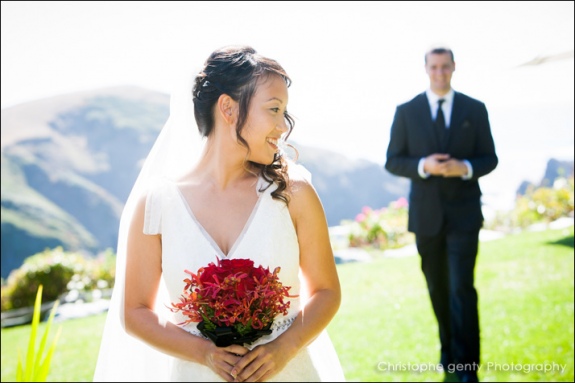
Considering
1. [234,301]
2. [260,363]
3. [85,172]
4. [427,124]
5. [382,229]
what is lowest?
[85,172]

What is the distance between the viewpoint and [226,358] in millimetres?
2047

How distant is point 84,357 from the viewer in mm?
6629

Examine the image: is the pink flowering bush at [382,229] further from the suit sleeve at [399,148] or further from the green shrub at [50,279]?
the suit sleeve at [399,148]

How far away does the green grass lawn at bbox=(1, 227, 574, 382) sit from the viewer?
5012mm

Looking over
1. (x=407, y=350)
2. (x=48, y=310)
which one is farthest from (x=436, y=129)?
(x=48, y=310)

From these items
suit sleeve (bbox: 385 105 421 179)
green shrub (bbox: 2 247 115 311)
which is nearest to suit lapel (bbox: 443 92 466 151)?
suit sleeve (bbox: 385 105 421 179)

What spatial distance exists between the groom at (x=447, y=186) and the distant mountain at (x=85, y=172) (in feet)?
66.2

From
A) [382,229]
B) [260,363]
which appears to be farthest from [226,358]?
[382,229]

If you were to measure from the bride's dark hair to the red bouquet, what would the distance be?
0.56 meters

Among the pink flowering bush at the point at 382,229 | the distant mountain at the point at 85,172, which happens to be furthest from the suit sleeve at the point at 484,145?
the distant mountain at the point at 85,172

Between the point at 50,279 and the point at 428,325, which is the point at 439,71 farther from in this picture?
the point at 50,279

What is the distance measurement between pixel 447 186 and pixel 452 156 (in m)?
0.27

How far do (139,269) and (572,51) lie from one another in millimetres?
7515

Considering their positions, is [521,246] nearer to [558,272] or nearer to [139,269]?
[558,272]
